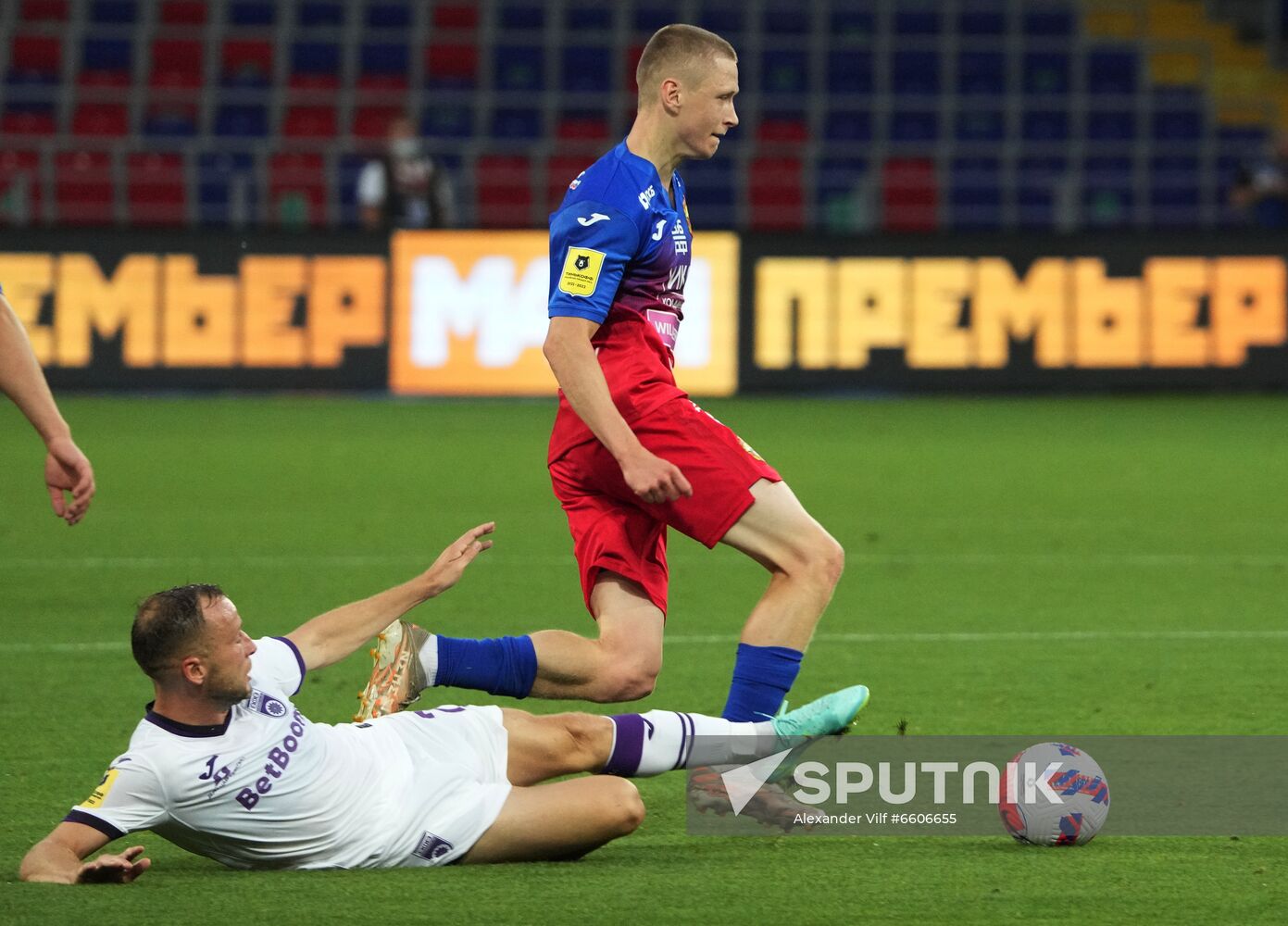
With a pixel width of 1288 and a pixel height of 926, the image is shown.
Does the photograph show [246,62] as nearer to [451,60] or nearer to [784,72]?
[451,60]

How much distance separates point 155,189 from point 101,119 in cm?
169

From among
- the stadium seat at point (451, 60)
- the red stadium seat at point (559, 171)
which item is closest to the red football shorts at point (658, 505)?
the red stadium seat at point (559, 171)

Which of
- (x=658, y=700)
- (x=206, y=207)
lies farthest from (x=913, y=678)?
(x=206, y=207)

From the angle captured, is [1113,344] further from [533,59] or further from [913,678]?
[913,678]

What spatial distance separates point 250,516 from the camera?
1091 cm

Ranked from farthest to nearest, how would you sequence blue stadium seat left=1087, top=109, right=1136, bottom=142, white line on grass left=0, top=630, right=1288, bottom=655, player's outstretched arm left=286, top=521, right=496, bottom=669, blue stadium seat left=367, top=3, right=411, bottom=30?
blue stadium seat left=367, top=3, right=411, bottom=30, blue stadium seat left=1087, top=109, right=1136, bottom=142, white line on grass left=0, top=630, right=1288, bottom=655, player's outstretched arm left=286, top=521, right=496, bottom=669

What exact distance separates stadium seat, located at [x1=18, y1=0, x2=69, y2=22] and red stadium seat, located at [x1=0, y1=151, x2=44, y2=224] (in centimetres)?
288

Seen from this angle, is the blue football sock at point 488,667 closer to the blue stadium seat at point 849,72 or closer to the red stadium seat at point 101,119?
the red stadium seat at point 101,119

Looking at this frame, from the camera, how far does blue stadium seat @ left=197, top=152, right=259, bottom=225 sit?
21.0 meters

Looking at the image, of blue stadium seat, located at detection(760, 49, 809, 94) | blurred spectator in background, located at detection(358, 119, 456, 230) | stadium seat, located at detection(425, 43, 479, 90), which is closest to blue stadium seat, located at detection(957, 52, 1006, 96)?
blue stadium seat, located at detection(760, 49, 809, 94)

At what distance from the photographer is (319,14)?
23.9 metres

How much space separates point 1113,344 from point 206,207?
939 cm

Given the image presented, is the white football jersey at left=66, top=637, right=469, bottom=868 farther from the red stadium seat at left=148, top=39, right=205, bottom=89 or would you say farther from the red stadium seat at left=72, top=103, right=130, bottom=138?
the red stadium seat at left=148, top=39, right=205, bottom=89

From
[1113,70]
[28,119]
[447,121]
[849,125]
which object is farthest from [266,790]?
[1113,70]
